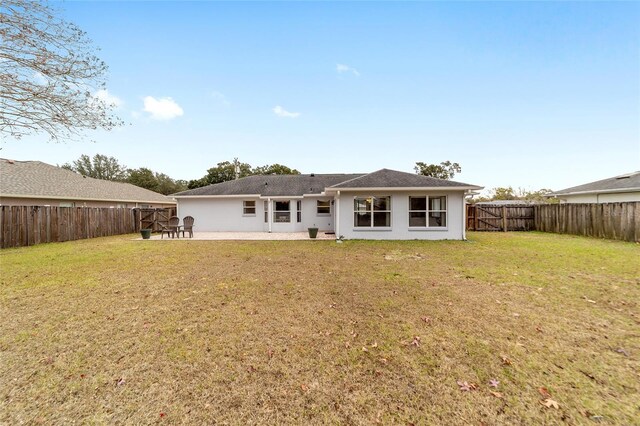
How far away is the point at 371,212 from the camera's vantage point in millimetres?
13617

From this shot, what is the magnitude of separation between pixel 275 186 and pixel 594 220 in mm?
18734

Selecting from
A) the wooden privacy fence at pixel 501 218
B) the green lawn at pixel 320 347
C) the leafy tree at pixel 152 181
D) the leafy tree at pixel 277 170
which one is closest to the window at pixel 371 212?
the green lawn at pixel 320 347

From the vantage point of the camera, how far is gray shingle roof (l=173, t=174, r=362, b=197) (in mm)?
18547

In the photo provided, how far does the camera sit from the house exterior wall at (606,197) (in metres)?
14.8

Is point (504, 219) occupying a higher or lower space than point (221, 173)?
lower

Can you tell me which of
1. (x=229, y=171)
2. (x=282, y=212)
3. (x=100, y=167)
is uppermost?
(x=100, y=167)

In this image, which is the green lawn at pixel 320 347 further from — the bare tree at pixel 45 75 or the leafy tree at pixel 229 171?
the leafy tree at pixel 229 171

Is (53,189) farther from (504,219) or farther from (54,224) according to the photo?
(504,219)

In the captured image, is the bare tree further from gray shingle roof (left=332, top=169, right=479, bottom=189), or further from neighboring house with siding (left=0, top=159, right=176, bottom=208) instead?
neighboring house with siding (left=0, top=159, right=176, bottom=208)

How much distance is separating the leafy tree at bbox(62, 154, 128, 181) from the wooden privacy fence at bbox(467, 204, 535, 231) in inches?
2312

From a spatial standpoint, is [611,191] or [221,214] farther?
[221,214]

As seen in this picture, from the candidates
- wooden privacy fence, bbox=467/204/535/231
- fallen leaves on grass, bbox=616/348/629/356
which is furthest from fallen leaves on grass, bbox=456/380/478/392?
wooden privacy fence, bbox=467/204/535/231

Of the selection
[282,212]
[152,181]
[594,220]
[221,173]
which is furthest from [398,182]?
[152,181]

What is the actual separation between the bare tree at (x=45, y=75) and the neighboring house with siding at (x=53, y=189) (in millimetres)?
13116
